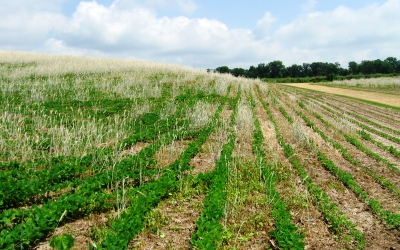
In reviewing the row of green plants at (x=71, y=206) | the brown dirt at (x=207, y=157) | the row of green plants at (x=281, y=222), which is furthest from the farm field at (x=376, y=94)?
the row of green plants at (x=71, y=206)

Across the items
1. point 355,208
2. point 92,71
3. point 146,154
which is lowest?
point 355,208

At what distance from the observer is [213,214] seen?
574 cm

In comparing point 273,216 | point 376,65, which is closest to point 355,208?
point 273,216

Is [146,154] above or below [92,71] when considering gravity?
below

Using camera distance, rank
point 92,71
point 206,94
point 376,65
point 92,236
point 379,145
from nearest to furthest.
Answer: point 92,236 < point 379,145 < point 206,94 < point 92,71 < point 376,65

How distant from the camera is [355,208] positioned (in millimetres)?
7047

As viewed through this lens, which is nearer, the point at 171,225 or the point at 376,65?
the point at 171,225

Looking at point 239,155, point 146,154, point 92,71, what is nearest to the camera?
point 146,154

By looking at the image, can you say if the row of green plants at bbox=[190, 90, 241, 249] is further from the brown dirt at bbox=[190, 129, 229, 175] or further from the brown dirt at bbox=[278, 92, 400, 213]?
the brown dirt at bbox=[278, 92, 400, 213]

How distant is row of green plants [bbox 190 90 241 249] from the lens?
489cm

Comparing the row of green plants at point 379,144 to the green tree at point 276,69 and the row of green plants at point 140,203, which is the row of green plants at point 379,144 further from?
the green tree at point 276,69

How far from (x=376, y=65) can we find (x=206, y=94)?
94.2 meters

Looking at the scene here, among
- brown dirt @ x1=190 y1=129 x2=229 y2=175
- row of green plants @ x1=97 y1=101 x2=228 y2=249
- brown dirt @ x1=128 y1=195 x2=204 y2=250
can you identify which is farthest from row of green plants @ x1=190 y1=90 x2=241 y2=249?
row of green plants @ x1=97 y1=101 x2=228 y2=249

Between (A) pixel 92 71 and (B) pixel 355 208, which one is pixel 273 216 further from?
(A) pixel 92 71
